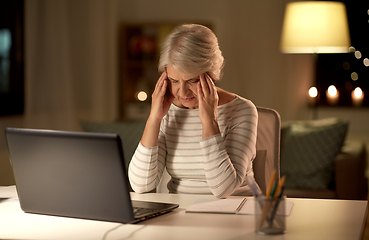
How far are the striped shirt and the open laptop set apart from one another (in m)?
0.30

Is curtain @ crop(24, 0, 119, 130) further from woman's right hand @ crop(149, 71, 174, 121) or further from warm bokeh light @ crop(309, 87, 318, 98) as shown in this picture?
woman's right hand @ crop(149, 71, 174, 121)

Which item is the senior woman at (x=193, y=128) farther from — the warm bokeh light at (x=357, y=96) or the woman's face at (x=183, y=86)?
the warm bokeh light at (x=357, y=96)

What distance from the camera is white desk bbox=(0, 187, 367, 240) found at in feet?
3.38

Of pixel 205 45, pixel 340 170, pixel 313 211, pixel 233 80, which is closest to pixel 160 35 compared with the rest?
pixel 233 80

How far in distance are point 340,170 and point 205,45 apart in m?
1.70

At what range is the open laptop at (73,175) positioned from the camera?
1047mm

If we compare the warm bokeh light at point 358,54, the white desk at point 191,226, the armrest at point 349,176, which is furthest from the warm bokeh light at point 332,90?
the white desk at point 191,226

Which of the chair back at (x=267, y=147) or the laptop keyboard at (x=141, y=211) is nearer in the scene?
the laptop keyboard at (x=141, y=211)

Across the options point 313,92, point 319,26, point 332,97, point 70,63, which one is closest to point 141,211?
point 319,26

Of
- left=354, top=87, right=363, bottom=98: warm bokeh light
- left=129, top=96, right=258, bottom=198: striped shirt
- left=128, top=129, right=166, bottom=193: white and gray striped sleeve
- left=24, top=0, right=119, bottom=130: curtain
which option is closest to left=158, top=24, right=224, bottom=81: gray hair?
left=129, top=96, right=258, bottom=198: striped shirt

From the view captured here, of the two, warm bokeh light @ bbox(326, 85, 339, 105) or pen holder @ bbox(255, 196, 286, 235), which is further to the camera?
warm bokeh light @ bbox(326, 85, 339, 105)

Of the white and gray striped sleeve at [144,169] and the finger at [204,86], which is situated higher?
the finger at [204,86]

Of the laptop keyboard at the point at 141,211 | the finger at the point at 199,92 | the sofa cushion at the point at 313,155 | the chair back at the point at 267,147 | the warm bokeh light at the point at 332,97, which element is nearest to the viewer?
the laptop keyboard at the point at 141,211

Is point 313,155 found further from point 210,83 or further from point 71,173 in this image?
point 71,173
